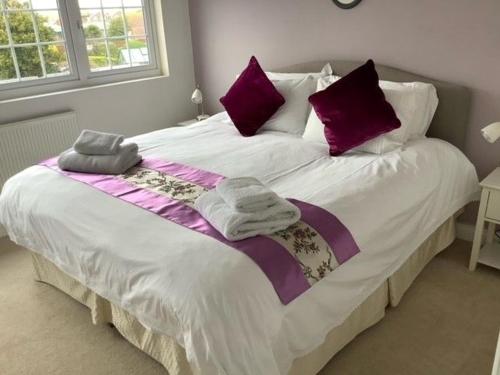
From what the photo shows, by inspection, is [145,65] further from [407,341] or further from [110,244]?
[407,341]

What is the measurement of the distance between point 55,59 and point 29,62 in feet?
0.65

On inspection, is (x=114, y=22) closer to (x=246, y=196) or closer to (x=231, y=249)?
(x=246, y=196)

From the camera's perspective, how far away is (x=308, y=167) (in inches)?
95.6

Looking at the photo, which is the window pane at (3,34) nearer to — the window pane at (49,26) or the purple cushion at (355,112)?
the window pane at (49,26)

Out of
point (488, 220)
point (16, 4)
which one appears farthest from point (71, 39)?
point (488, 220)

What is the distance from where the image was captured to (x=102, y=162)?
95.0 inches

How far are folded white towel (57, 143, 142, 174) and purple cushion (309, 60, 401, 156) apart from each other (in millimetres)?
1162

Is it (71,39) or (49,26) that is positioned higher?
(49,26)

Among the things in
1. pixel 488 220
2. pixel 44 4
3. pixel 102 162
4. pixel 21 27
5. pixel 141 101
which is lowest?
pixel 488 220

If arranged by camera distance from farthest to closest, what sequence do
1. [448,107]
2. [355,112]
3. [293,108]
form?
[293,108]
[448,107]
[355,112]

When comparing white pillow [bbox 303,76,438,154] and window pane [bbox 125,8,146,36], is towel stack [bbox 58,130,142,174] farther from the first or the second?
window pane [bbox 125,8,146,36]

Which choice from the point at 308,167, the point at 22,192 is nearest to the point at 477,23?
the point at 308,167

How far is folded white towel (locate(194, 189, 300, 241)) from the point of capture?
1.64 metres

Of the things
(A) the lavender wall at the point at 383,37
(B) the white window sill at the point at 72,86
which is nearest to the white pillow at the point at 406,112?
(A) the lavender wall at the point at 383,37
